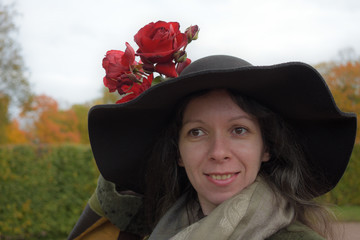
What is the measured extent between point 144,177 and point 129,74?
700 millimetres

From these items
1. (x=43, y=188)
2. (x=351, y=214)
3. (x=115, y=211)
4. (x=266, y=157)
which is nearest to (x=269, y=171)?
(x=266, y=157)

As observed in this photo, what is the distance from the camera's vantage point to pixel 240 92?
1.77 m

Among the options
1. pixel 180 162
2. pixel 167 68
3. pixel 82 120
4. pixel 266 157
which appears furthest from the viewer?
pixel 82 120

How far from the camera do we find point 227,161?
1714 mm

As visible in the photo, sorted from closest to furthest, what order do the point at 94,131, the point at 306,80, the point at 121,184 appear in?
1. the point at 306,80
2. the point at 94,131
3. the point at 121,184

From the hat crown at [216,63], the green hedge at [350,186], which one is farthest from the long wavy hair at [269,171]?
the green hedge at [350,186]

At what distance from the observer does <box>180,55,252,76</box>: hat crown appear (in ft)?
5.65

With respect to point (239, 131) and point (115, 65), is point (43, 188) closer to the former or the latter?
point (115, 65)

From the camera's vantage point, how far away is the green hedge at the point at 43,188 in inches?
336

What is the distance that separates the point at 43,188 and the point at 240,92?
311 inches

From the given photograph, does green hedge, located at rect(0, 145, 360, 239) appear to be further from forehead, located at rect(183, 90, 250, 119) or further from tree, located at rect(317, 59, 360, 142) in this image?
tree, located at rect(317, 59, 360, 142)

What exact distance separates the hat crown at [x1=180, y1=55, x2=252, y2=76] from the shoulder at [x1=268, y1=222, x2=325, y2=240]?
0.70 meters

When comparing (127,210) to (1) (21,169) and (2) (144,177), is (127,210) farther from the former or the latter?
(1) (21,169)

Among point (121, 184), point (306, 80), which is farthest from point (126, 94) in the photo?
point (306, 80)
